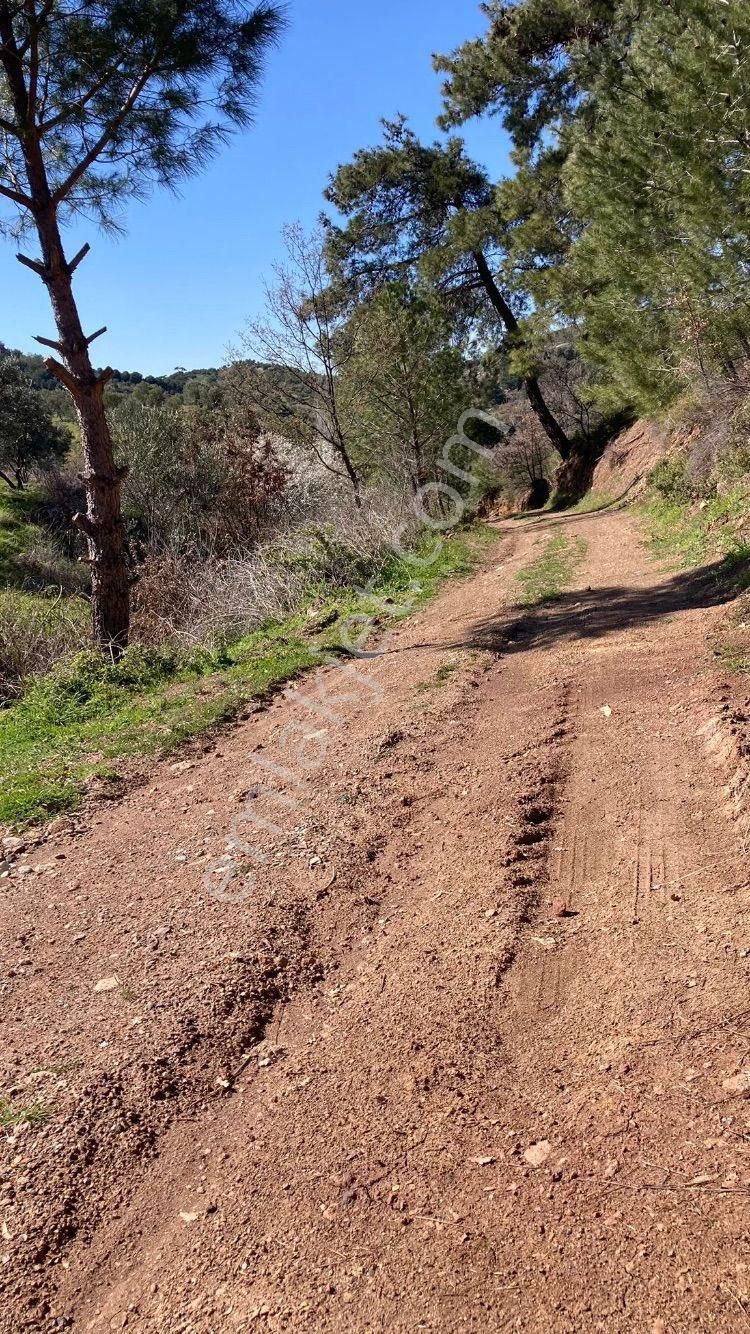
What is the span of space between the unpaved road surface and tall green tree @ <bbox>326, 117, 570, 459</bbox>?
687 inches

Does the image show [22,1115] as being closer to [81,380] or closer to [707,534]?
[81,380]

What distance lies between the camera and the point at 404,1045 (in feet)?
7.82

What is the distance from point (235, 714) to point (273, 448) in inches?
504

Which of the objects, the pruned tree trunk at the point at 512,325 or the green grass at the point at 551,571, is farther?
the pruned tree trunk at the point at 512,325

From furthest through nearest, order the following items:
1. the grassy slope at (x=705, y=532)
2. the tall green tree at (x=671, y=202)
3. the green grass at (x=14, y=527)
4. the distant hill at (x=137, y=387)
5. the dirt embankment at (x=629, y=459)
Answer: the distant hill at (x=137, y=387)
the green grass at (x=14, y=527)
the dirt embankment at (x=629, y=459)
the grassy slope at (x=705, y=532)
the tall green tree at (x=671, y=202)

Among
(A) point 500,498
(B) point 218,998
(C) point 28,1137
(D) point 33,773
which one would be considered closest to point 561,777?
(B) point 218,998

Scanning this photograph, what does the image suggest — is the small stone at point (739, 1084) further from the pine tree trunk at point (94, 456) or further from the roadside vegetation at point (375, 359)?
the pine tree trunk at point (94, 456)

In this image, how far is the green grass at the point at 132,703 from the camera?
17.6 ft

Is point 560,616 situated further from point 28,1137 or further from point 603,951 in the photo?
point 28,1137

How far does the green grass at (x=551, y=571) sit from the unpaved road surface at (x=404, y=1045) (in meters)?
4.17

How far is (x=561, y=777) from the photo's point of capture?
390 centimetres

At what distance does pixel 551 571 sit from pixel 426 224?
52.1 feet

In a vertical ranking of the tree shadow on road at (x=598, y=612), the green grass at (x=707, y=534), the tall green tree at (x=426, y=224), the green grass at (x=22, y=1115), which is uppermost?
the tall green tree at (x=426, y=224)

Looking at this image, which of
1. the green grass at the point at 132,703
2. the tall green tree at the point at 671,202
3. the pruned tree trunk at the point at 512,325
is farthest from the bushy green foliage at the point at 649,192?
the green grass at the point at 132,703
